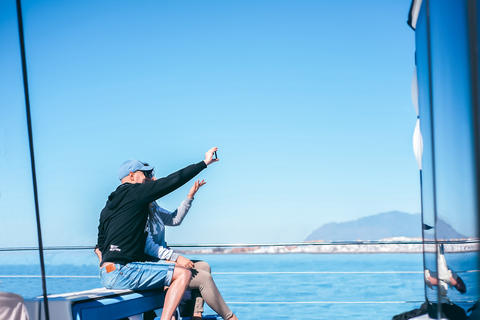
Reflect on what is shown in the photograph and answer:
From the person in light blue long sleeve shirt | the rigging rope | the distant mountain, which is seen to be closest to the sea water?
the rigging rope

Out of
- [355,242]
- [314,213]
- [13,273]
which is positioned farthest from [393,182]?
[13,273]

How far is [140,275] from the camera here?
1.78 m

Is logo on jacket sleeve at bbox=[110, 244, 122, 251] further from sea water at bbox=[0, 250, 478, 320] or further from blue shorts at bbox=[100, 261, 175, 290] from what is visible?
sea water at bbox=[0, 250, 478, 320]

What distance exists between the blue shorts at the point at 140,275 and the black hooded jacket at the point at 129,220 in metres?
0.03

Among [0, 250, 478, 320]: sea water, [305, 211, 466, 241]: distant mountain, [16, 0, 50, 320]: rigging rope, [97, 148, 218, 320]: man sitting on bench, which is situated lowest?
[305, 211, 466, 241]: distant mountain

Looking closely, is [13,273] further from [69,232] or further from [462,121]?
[69,232]

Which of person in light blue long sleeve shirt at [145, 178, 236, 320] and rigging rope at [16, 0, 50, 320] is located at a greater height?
rigging rope at [16, 0, 50, 320]

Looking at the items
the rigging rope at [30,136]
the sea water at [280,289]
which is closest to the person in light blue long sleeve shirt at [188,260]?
the sea water at [280,289]

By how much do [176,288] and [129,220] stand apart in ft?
0.91

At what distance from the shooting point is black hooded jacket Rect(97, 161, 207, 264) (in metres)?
1.77

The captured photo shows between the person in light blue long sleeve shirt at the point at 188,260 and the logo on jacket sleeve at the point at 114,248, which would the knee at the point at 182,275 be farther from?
the logo on jacket sleeve at the point at 114,248

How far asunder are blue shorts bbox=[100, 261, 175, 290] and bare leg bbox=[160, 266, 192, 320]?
0.02m

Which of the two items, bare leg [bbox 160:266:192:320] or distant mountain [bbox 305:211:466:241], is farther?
distant mountain [bbox 305:211:466:241]

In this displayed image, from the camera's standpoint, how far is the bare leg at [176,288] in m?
1.73
